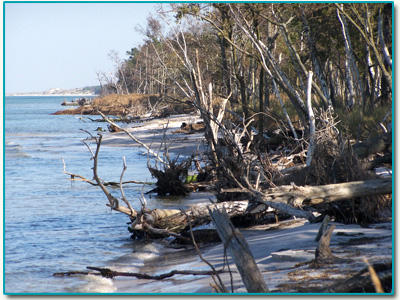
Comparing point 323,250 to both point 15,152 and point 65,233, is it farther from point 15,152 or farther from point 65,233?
point 15,152

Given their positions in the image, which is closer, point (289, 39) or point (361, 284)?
point (361, 284)

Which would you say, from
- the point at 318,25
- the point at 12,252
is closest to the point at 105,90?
the point at 318,25

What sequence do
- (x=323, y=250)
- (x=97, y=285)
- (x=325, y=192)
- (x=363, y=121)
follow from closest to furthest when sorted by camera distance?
(x=323, y=250)
(x=325, y=192)
(x=97, y=285)
(x=363, y=121)

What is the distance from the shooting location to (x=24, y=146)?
29.8 metres

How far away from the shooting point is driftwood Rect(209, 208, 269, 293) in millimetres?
4184

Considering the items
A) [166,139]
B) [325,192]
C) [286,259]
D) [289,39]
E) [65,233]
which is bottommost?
[65,233]

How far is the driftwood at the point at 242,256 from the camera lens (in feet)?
13.7

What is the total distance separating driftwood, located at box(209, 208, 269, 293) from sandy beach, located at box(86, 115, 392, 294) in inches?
9.4

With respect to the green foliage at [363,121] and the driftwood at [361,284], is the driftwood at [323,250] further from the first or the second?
the green foliage at [363,121]

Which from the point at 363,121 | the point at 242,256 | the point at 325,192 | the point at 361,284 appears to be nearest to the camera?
the point at 361,284

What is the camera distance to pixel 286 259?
5.59 metres

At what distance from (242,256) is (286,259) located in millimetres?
1417

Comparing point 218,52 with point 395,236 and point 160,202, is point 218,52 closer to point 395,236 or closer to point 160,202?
point 160,202

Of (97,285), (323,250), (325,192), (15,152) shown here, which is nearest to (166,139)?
(15,152)
